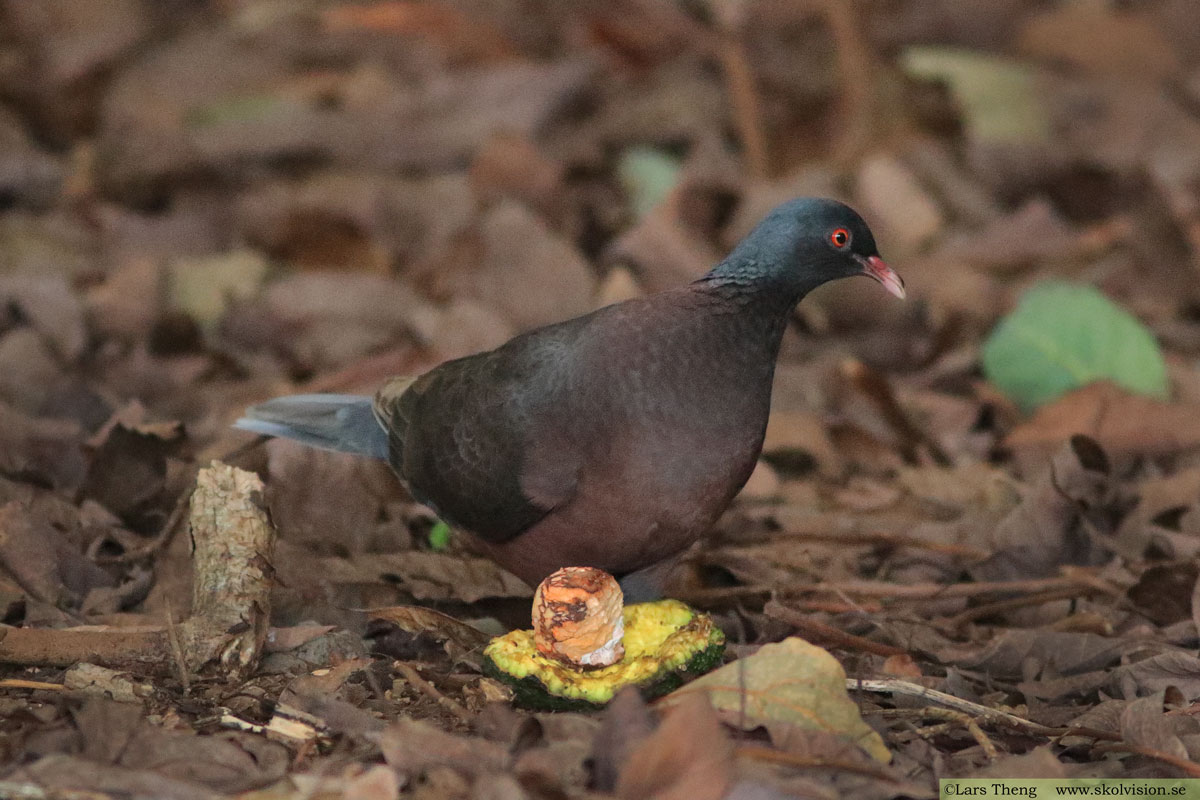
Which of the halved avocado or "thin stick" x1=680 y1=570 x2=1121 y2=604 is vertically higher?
the halved avocado

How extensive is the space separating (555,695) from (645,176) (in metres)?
4.62

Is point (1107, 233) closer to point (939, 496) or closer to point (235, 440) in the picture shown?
point (939, 496)

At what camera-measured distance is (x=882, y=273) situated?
4.15 metres

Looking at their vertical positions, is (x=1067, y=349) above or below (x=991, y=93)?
below

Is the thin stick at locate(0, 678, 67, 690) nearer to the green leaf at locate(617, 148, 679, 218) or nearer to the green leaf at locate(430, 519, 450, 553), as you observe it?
the green leaf at locate(430, 519, 450, 553)

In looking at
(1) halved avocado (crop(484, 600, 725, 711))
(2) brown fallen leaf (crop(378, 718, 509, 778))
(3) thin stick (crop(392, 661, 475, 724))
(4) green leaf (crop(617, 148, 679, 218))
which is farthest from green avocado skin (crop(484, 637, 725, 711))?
(4) green leaf (crop(617, 148, 679, 218))

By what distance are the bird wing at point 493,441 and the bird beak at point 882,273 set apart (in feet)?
2.83

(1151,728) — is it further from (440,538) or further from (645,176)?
(645,176)

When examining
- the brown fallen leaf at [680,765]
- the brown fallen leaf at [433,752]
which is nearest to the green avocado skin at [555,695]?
the brown fallen leaf at [433,752]

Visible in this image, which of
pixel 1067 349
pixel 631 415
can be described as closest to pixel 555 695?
pixel 631 415

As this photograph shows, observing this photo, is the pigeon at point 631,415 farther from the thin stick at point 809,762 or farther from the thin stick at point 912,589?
the thin stick at point 809,762

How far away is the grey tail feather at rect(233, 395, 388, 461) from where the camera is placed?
178 inches

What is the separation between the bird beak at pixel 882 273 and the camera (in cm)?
412

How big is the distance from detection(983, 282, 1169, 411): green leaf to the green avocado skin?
2.77 m
